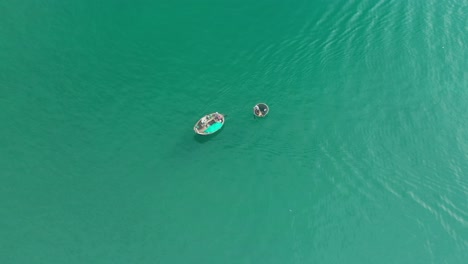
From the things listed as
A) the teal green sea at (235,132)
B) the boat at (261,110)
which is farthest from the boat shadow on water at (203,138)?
the boat at (261,110)

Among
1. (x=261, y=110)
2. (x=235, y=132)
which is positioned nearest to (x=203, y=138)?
(x=235, y=132)

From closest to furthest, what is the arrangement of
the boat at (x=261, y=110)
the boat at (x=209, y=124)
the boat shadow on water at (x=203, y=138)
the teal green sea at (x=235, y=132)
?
the teal green sea at (x=235, y=132)
the boat at (x=209, y=124)
the boat shadow on water at (x=203, y=138)
the boat at (x=261, y=110)

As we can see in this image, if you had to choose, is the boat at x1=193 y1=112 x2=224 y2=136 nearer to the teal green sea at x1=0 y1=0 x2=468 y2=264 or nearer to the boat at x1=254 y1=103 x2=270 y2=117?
the teal green sea at x1=0 y1=0 x2=468 y2=264

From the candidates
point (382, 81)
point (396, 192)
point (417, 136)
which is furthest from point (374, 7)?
point (396, 192)

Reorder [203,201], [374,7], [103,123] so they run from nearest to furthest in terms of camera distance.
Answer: [203,201]
[103,123]
[374,7]

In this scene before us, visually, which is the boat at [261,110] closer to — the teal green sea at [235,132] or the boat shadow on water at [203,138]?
Result: the teal green sea at [235,132]

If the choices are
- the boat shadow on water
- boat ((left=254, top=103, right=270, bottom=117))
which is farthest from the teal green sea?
boat ((left=254, top=103, right=270, bottom=117))

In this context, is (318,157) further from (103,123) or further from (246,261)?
(103,123)
